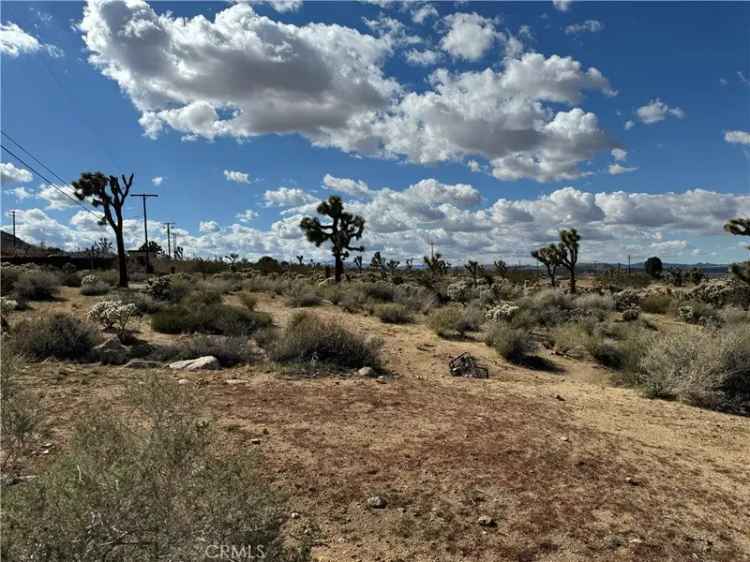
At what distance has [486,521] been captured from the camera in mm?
4500

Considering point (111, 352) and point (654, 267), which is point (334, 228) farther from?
point (654, 267)

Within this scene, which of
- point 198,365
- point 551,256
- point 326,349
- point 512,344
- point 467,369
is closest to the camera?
point 198,365

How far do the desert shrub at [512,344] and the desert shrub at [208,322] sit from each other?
673 cm

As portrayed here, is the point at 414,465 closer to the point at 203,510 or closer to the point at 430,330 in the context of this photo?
the point at 203,510

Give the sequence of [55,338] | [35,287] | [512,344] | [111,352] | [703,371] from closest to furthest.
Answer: [703,371] < [55,338] < [111,352] < [512,344] < [35,287]

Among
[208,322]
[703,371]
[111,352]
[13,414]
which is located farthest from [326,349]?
[13,414]

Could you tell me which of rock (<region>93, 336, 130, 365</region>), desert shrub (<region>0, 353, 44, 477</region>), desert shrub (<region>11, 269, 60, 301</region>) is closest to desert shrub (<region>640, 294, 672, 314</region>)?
rock (<region>93, 336, 130, 365</region>)

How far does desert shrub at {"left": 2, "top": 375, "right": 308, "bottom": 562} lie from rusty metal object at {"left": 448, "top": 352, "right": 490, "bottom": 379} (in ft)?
28.6

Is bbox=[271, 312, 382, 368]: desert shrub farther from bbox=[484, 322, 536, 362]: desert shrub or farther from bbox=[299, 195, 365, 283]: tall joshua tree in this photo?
bbox=[299, 195, 365, 283]: tall joshua tree

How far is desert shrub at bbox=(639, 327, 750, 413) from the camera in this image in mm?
9219

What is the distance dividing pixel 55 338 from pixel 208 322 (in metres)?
4.48

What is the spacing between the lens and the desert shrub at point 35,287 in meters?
20.9

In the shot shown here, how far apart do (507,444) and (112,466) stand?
4934 mm

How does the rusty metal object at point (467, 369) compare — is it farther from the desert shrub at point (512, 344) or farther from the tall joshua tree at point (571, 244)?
the tall joshua tree at point (571, 244)
